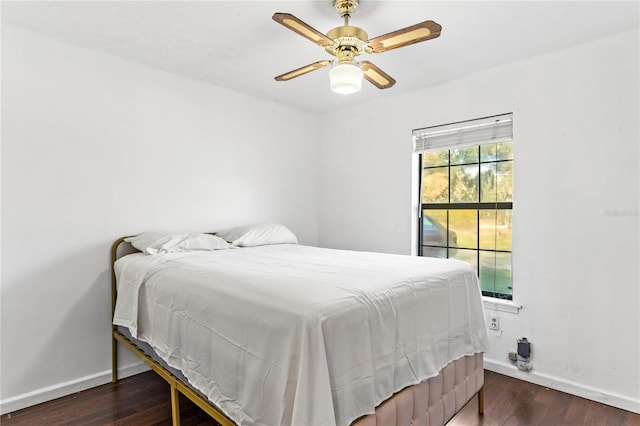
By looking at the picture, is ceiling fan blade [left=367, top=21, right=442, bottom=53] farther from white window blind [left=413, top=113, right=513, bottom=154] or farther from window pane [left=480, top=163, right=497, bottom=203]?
window pane [left=480, top=163, right=497, bottom=203]

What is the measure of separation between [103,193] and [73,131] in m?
0.46

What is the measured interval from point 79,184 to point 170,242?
738 mm

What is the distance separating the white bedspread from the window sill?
2.59ft

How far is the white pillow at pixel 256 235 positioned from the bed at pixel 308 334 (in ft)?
1.92

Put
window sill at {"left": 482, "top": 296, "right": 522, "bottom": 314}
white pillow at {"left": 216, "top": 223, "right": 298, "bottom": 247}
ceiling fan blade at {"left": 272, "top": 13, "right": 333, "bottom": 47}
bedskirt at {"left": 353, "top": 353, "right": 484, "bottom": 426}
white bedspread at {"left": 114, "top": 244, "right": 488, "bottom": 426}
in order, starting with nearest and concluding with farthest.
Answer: white bedspread at {"left": 114, "top": 244, "right": 488, "bottom": 426}, bedskirt at {"left": 353, "top": 353, "right": 484, "bottom": 426}, ceiling fan blade at {"left": 272, "top": 13, "right": 333, "bottom": 47}, window sill at {"left": 482, "top": 296, "right": 522, "bottom": 314}, white pillow at {"left": 216, "top": 223, "right": 298, "bottom": 247}

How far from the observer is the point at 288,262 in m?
2.23

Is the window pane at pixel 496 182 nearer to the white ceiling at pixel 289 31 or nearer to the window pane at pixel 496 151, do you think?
the window pane at pixel 496 151

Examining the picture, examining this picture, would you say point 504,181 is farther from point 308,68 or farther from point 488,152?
point 308,68

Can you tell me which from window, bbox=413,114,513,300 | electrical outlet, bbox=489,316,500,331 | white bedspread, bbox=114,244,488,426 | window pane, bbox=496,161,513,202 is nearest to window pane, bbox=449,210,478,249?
window, bbox=413,114,513,300

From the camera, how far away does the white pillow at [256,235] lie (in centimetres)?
305

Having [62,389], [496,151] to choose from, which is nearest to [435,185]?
Result: [496,151]

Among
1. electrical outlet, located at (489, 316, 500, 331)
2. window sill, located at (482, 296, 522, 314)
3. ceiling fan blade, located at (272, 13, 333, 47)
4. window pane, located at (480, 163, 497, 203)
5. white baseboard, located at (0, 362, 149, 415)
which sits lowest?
white baseboard, located at (0, 362, 149, 415)

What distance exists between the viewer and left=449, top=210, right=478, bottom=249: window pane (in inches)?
122

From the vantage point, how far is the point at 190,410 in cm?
217
